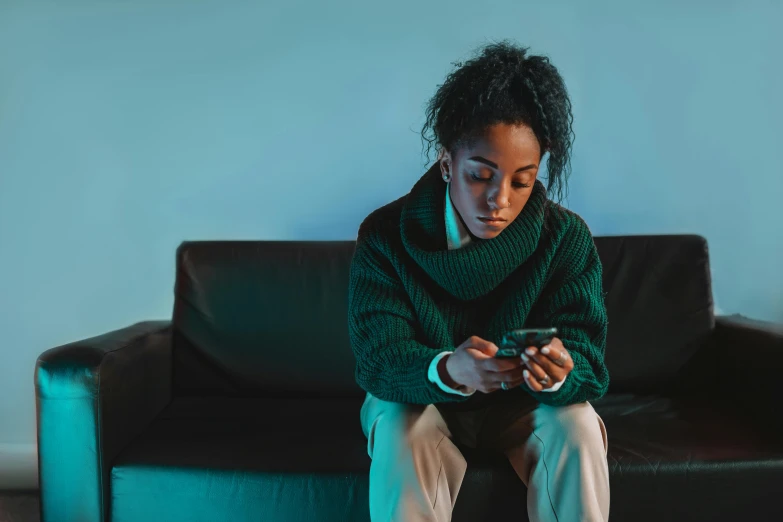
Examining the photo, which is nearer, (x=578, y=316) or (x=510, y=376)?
(x=510, y=376)

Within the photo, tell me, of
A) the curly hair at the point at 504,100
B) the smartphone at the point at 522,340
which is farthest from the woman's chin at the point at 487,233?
the smartphone at the point at 522,340

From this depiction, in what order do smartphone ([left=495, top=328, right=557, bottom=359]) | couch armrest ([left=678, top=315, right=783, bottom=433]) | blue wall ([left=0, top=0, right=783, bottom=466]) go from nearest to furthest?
smartphone ([left=495, top=328, right=557, bottom=359])
couch armrest ([left=678, top=315, right=783, bottom=433])
blue wall ([left=0, top=0, right=783, bottom=466])

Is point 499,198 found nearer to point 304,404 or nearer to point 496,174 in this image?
point 496,174

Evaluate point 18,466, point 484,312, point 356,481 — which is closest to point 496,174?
point 484,312

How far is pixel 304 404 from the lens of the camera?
1.57m

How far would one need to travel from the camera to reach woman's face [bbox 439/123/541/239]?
3.57 ft

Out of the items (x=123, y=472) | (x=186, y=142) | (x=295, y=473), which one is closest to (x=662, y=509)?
(x=295, y=473)

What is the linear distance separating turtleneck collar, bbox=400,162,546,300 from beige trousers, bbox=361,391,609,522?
0.77ft

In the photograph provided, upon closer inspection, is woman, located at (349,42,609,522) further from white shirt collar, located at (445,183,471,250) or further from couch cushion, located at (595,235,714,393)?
couch cushion, located at (595,235,714,393)

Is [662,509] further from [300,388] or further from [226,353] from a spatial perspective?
[226,353]

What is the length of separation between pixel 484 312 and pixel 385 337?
218mm

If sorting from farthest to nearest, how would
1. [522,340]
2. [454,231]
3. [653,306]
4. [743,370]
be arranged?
1. [653,306]
2. [743,370]
3. [454,231]
4. [522,340]

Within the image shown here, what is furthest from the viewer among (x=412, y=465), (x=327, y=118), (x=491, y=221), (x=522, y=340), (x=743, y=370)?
(x=327, y=118)

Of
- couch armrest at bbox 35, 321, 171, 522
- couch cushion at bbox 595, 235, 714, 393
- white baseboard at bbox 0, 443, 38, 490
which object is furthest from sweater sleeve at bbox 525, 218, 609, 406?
white baseboard at bbox 0, 443, 38, 490
